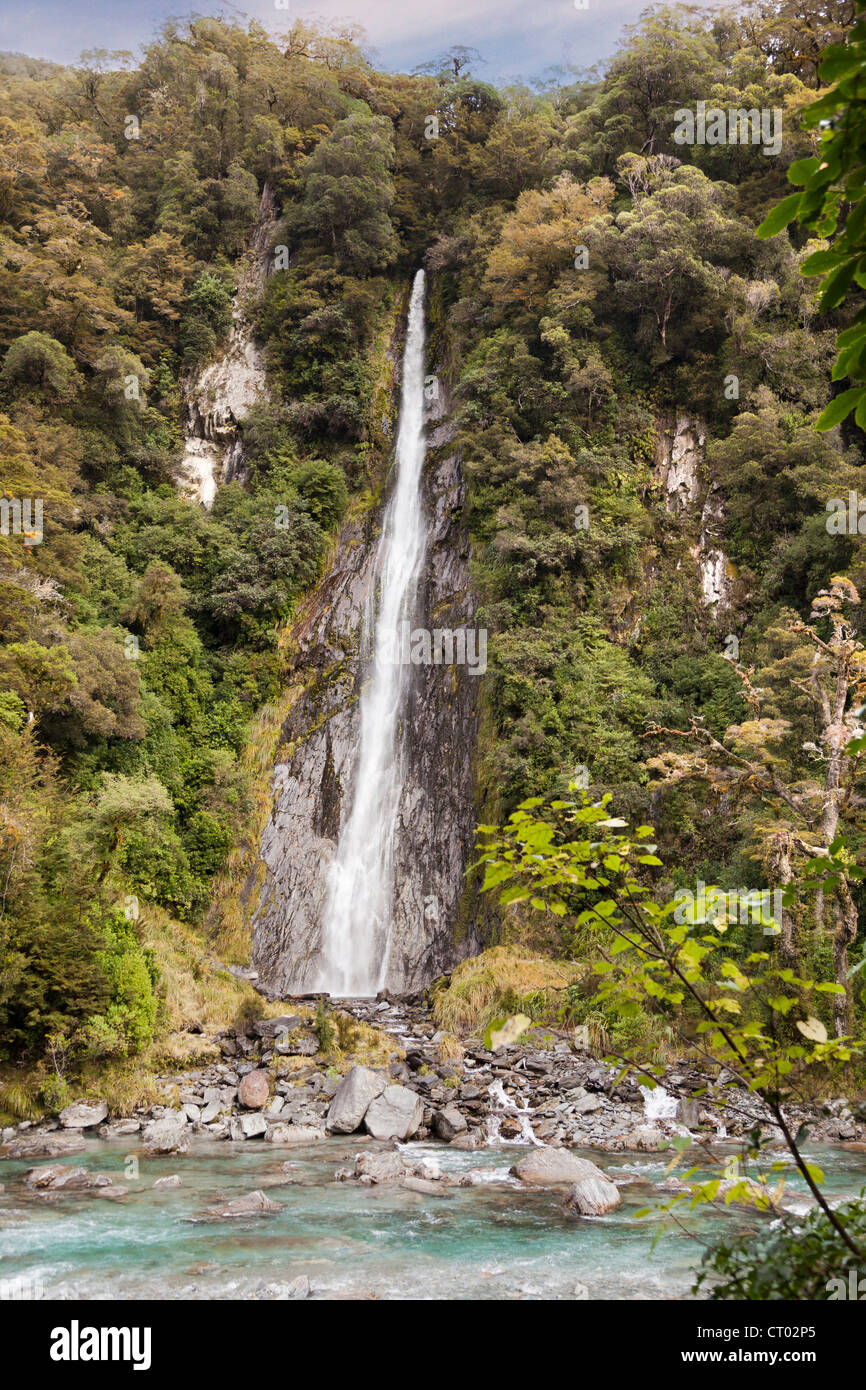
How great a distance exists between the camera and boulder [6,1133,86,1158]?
9.79 m

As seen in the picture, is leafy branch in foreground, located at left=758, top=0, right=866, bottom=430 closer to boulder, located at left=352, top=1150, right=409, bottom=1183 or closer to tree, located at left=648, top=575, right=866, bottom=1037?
boulder, located at left=352, top=1150, right=409, bottom=1183

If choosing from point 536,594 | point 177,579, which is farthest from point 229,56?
point 536,594

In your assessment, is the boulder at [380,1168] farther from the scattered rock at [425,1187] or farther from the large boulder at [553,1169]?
the large boulder at [553,1169]

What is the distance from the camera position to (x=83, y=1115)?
11.0 m

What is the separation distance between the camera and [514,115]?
3194 centimetres

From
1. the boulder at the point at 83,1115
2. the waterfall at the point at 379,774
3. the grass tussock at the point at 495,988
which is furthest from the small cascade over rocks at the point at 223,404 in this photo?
the boulder at the point at 83,1115

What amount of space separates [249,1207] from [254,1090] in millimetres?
4150

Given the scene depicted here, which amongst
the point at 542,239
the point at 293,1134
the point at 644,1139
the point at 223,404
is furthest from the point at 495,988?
the point at 223,404

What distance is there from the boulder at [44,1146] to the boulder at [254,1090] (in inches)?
96.4

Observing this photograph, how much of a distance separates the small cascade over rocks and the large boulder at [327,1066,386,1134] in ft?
66.3

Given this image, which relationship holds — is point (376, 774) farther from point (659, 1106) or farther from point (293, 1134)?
point (659, 1106)

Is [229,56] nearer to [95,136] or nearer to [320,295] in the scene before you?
[95,136]
